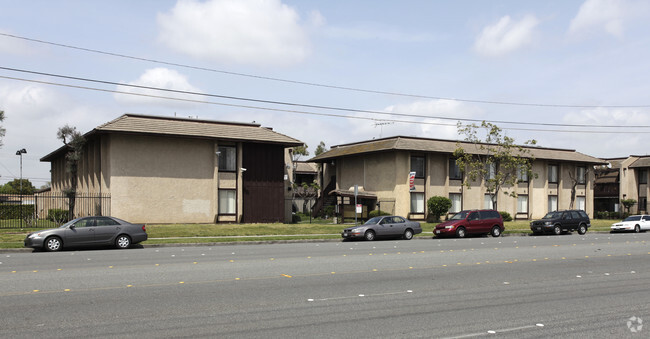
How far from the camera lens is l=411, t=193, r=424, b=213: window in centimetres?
4106

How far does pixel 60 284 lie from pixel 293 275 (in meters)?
5.08

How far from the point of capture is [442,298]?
10.3 m

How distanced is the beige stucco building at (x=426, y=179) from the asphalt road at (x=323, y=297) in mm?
23510

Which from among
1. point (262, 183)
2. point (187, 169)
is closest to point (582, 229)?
point (262, 183)

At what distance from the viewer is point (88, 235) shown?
2080cm

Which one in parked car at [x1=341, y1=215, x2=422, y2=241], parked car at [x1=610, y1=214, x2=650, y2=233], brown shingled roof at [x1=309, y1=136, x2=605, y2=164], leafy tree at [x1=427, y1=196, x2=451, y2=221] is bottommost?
parked car at [x1=610, y1=214, x2=650, y2=233]

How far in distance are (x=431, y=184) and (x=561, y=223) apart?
433 inches

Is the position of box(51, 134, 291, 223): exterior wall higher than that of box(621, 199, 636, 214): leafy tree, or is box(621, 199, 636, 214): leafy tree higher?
box(51, 134, 291, 223): exterior wall

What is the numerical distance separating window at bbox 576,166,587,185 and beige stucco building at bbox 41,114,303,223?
2928 cm

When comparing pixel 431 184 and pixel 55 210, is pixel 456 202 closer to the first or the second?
pixel 431 184

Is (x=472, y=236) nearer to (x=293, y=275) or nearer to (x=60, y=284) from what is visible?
(x=293, y=275)

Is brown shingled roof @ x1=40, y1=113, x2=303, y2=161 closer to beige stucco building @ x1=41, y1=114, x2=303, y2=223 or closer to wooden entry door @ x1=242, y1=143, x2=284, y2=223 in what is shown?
beige stucco building @ x1=41, y1=114, x2=303, y2=223

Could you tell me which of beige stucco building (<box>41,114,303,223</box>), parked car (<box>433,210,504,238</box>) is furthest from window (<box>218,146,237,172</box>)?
parked car (<box>433,210,504,238</box>)

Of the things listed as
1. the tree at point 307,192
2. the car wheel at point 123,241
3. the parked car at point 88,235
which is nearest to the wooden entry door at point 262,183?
the parked car at point 88,235
